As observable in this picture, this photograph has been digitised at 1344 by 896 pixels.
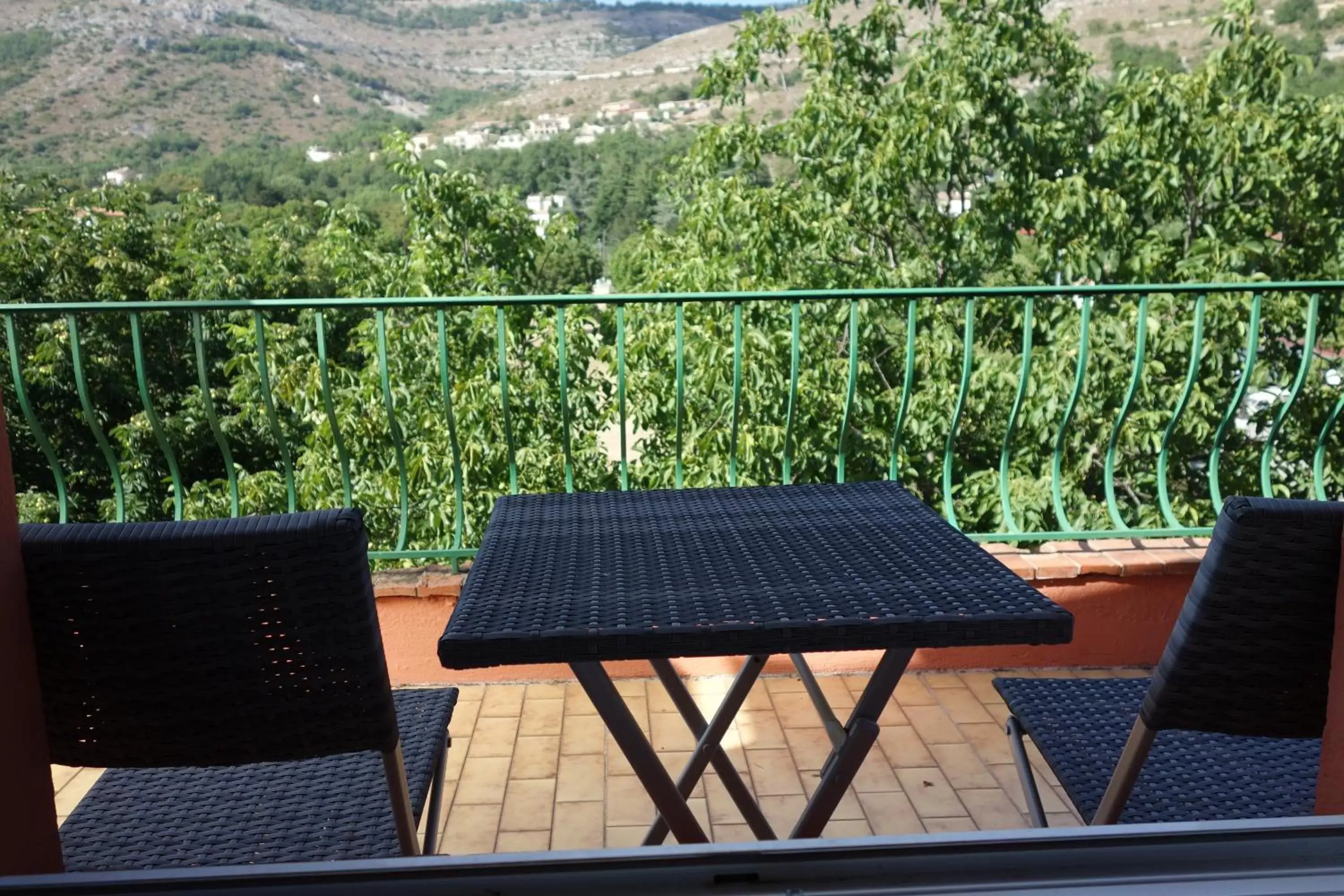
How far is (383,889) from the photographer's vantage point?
759 mm

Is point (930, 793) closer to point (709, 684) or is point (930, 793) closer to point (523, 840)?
point (709, 684)

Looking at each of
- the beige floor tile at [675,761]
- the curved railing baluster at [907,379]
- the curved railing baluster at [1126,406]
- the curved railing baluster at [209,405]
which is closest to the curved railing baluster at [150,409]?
the curved railing baluster at [209,405]

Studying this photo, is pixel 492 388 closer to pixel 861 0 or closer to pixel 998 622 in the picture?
pixel 861 0

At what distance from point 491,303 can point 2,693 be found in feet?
6.37

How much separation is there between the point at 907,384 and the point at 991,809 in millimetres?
1198

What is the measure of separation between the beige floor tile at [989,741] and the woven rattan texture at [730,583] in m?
1.06

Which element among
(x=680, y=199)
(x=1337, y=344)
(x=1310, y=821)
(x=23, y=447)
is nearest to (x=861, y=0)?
(x=680, y=199)

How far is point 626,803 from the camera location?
2664 mm

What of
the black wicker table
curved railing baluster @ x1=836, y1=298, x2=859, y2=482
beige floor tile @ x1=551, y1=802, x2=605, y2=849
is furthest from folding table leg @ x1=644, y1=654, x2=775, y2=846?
curved railing baluster @ x1=836, y1=298, x2=859, y2=482

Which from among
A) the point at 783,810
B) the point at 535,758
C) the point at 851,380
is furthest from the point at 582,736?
the point at 851,380

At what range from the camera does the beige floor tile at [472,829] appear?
2482 millimetres

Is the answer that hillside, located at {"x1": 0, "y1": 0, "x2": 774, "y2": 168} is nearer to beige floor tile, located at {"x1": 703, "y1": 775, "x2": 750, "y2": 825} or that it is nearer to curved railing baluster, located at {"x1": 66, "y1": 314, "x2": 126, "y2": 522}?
curved railing baluster, located at {"x1": 66, "y1": 314, "x2": 126, "y2": 522}

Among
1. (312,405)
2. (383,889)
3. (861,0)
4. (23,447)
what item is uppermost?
(861,0)

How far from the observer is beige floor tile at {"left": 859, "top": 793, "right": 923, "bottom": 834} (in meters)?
2.53
